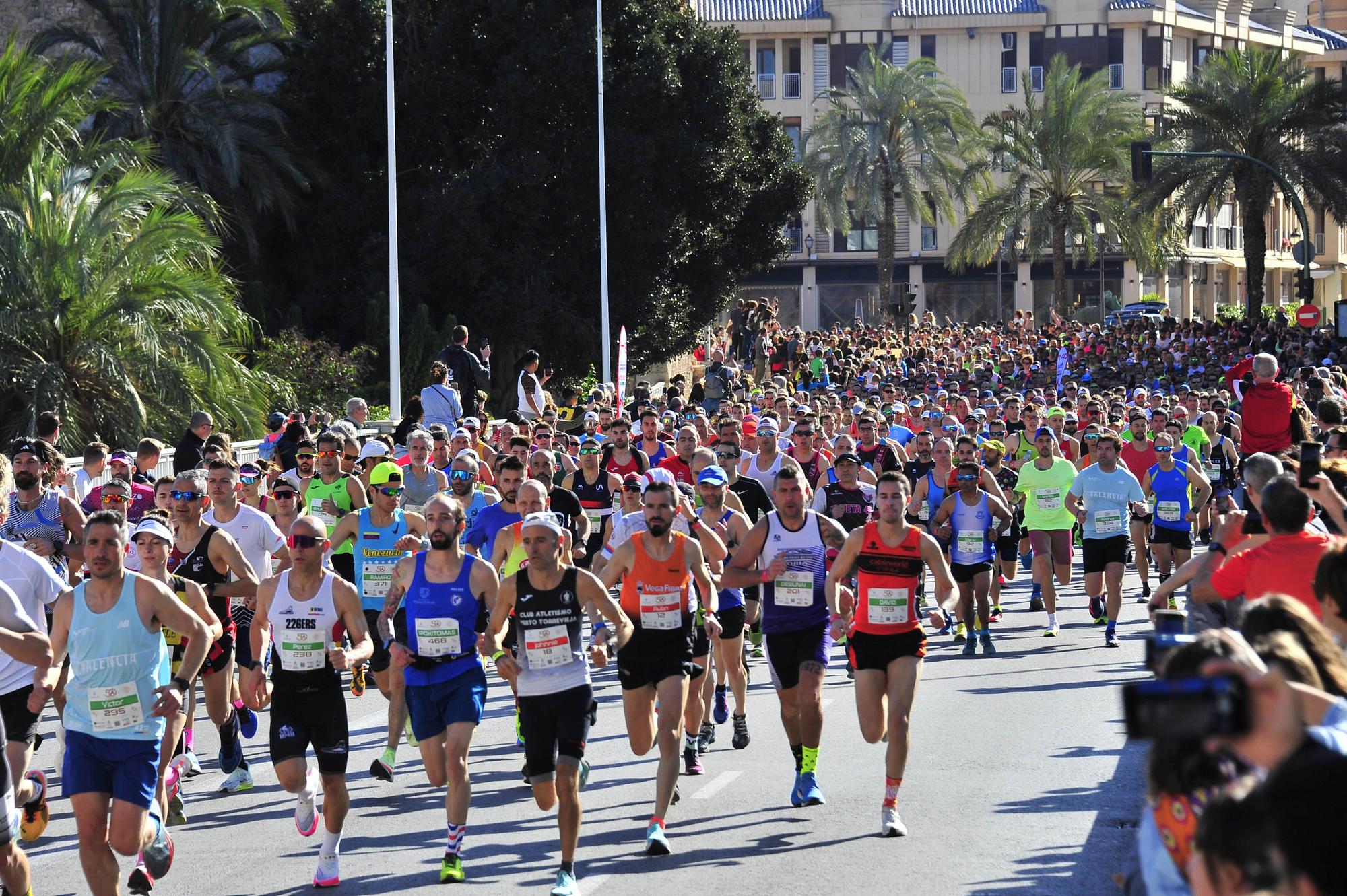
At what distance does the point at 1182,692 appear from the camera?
282 centimetres

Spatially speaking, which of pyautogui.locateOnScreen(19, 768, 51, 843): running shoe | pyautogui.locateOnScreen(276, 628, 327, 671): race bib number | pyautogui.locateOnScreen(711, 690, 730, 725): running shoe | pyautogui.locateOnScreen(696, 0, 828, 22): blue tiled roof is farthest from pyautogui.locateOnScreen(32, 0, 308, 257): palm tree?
pyautogui.locateOnScreen(696, 0, 828, 22): blue tiled roof

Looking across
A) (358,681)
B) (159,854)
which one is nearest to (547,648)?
(159,854)

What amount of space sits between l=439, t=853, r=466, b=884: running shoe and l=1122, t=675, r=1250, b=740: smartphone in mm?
5465

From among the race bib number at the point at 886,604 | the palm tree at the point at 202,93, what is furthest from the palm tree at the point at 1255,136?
the race bib number at the point at 886,604

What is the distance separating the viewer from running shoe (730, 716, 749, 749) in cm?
1124

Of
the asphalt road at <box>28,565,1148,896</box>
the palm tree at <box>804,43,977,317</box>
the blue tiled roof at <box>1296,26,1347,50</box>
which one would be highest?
the blue tiled roof at <box>1296,26,1347,50</box>

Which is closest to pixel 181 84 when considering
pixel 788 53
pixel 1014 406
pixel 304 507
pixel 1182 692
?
pixel 1014 406

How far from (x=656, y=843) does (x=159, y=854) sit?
2275 millimetres

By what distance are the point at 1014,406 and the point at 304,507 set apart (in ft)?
35.0

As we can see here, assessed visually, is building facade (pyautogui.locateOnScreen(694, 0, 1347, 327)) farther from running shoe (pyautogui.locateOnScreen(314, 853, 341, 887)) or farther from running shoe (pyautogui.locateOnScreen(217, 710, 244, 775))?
running shoe (pyautogui.locateOnScreen(314, 853, 341, 887))

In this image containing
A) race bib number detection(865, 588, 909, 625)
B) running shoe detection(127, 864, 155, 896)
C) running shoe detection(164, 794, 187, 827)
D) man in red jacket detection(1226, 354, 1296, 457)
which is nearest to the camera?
running shoe detection(127, 864, 155, 896)

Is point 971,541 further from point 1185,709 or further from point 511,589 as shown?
point 1185,709

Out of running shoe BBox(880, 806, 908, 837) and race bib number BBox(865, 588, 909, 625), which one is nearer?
running shoe BBox(880, 806, 908, 837)

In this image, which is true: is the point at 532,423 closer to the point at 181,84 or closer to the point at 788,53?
the point at 181,84
